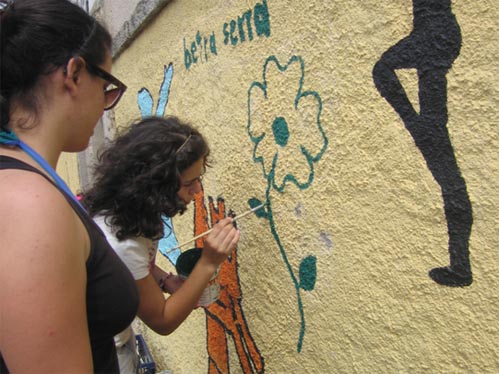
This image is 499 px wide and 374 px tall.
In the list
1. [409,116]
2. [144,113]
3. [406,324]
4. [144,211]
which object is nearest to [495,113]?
[409,116]

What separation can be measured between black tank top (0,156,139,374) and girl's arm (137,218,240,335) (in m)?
0.38

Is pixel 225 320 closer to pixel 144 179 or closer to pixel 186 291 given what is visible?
pixel 186 291

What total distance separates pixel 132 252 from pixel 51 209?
0.71 m

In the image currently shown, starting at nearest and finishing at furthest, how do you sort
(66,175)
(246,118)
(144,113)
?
(246,118), (144,113), (66,175)

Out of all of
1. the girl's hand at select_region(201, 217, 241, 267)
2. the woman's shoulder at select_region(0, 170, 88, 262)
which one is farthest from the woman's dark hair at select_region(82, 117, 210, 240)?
the woman's shoulder at select_region(0, 170, 88, 262)

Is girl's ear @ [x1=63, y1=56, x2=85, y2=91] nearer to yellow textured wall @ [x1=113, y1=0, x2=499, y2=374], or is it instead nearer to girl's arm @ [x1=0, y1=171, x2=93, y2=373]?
girl's arm @ [x1=0, y1=171, x2=93, y2=373]

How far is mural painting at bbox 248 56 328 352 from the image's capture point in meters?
1.41

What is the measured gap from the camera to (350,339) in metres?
1.33

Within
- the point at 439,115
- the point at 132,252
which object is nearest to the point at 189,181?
the point at 132,252

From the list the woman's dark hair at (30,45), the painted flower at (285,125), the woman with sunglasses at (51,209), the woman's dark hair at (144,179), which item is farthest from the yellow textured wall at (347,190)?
the woman's dark hair at (30,45)

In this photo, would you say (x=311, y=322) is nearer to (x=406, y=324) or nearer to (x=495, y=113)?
(x=406, y=324)

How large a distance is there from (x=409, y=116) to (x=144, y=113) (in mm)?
2232

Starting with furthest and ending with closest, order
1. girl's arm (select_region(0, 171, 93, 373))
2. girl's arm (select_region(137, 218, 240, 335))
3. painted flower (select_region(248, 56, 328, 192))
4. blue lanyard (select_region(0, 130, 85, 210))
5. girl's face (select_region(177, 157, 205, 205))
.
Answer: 1. girl's face (select_region(177, 157, 205, 205))
2. girl's arm (select_region(137, 218, 240, 335))
3. painted flower (select_region(248, 56, 328, 192))
4. blue lanyard (select_region(0, 130, 85, 210))
5. girl's arm (select_region(0, 171, 93, 373))

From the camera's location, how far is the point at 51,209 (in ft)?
2.69
